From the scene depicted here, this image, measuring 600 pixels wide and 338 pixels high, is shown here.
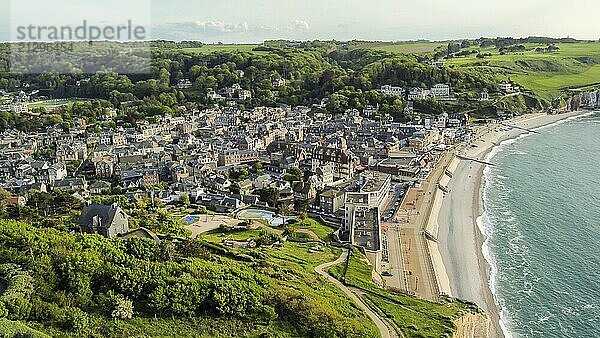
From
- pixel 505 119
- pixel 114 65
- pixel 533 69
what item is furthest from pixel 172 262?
pixel 533 69

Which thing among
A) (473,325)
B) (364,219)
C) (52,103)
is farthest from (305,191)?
(52,103)

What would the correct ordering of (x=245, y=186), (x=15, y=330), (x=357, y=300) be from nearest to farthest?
(x=15, y=330), (x=357, y=300), (x=245, y=186)

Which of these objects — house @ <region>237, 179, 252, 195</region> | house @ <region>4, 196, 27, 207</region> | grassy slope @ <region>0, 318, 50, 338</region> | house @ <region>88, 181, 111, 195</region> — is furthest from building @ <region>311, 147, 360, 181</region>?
grassy slope @ <region>0, 318, 50, 338</region>

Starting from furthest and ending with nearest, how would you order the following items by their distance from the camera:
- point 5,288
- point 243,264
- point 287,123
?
1. point 287,123
2. point 243,264
3. point 5,288

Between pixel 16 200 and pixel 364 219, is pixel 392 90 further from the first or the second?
pixel 16 200

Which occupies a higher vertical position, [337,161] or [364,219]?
[337,161]

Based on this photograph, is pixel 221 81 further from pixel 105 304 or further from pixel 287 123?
pixel 105 304
